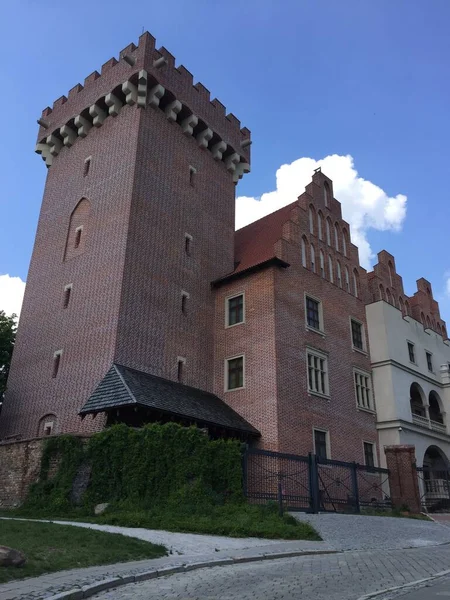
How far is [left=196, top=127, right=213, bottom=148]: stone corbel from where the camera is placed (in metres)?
30.4

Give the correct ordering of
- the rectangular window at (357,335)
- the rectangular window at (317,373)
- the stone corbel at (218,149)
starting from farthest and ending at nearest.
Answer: the stone corbel at (218,149) → the rectangular window at (357,335) → the rectangular window at (317,373)

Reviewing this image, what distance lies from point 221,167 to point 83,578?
27000 mm

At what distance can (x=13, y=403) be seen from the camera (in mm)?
24203

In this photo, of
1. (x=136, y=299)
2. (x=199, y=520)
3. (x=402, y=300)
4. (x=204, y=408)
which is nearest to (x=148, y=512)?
(x=199, y=520)

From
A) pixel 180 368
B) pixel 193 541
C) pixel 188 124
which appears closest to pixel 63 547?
pixel 193 541

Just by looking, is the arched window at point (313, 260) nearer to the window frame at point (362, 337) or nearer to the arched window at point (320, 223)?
the arched window at point (320, 223)

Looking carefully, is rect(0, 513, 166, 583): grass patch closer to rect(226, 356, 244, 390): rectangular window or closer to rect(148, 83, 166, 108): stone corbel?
rect(226, 356, 244, 390): rectangular window

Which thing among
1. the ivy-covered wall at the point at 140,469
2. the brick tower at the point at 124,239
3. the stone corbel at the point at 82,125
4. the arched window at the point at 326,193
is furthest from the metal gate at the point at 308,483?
the stone corbel at the point at 82,125

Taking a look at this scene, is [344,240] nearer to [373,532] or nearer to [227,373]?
[227,373]

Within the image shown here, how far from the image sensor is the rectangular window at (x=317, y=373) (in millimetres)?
25156

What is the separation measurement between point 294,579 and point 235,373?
56.4ft

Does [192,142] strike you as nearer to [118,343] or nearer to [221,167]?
[221,167]

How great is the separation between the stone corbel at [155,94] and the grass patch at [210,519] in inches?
769

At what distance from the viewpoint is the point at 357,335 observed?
97.6ft
